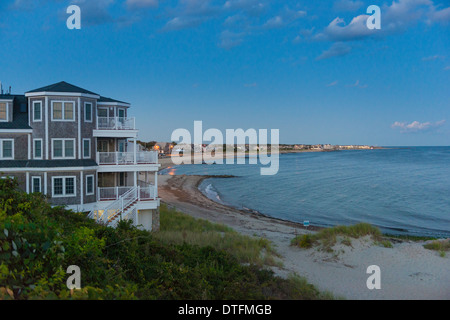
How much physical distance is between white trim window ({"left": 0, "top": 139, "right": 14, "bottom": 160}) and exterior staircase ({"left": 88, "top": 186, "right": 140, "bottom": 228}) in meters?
5.91

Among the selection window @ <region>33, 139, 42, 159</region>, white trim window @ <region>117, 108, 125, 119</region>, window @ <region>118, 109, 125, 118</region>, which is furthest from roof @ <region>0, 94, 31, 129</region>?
window @ <region>118, 109, 125, 118</region>

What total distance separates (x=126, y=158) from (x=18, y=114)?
23.6ft

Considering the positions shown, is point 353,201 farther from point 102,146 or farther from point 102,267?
point 102,267

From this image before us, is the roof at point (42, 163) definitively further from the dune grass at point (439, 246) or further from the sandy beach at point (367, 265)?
the dune grass at point (439, 246)

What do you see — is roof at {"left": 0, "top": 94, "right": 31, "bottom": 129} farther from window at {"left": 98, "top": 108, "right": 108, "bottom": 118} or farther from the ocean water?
the ocean water

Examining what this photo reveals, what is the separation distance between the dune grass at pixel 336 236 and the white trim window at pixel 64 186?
43.5ft

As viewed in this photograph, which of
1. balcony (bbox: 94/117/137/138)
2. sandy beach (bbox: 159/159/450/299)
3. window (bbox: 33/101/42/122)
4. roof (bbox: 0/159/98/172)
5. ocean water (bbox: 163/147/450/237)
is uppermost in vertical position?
window (bbox: 33/101/42/122)

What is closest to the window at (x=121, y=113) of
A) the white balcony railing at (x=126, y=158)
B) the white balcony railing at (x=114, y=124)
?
the white balcony railing at (x=114, y=124)

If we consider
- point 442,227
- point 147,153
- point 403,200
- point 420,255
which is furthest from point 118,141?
point 403,200

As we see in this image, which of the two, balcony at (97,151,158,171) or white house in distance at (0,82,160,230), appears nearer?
white house in distance at (0,82,160,230)

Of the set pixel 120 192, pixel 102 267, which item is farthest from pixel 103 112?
pixel 102 267

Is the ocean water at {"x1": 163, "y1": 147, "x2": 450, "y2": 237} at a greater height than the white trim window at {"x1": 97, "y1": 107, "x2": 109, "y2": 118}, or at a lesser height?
lesser

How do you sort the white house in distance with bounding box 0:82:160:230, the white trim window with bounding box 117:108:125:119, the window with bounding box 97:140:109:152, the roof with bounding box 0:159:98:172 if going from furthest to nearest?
the white trim window with bounding box 117:108:125:119, the window with bounding box 97:140:109:152, the white house in distance with bounding box 0:82:160:230, the roof with bounding box 0:159:98:172

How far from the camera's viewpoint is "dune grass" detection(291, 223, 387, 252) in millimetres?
19259
